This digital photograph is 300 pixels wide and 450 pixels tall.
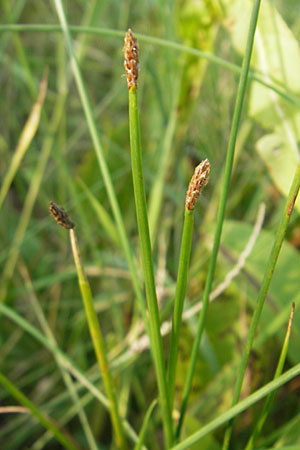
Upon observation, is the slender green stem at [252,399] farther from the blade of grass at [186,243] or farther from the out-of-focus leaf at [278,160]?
the out-of-focus leaf at [278,160]

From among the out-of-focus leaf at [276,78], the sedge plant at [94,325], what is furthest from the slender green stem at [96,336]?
the out-of-focus leaf at [276,78]

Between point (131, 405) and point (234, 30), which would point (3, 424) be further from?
point (234, 30)

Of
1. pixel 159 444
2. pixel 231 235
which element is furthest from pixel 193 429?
pixel 231 235

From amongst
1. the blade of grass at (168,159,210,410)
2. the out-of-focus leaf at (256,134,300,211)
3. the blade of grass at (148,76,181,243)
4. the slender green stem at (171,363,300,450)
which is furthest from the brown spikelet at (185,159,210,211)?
the blade of grass at (148,76,181,243)

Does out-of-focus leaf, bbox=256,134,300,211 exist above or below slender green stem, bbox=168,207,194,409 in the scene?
above

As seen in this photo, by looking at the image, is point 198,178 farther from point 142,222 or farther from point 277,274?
point 277,274

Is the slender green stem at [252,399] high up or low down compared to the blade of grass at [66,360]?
down

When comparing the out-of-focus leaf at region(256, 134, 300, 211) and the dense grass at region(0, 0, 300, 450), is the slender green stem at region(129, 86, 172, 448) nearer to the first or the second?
the dense grass at region(0, 0, 300, 450)
